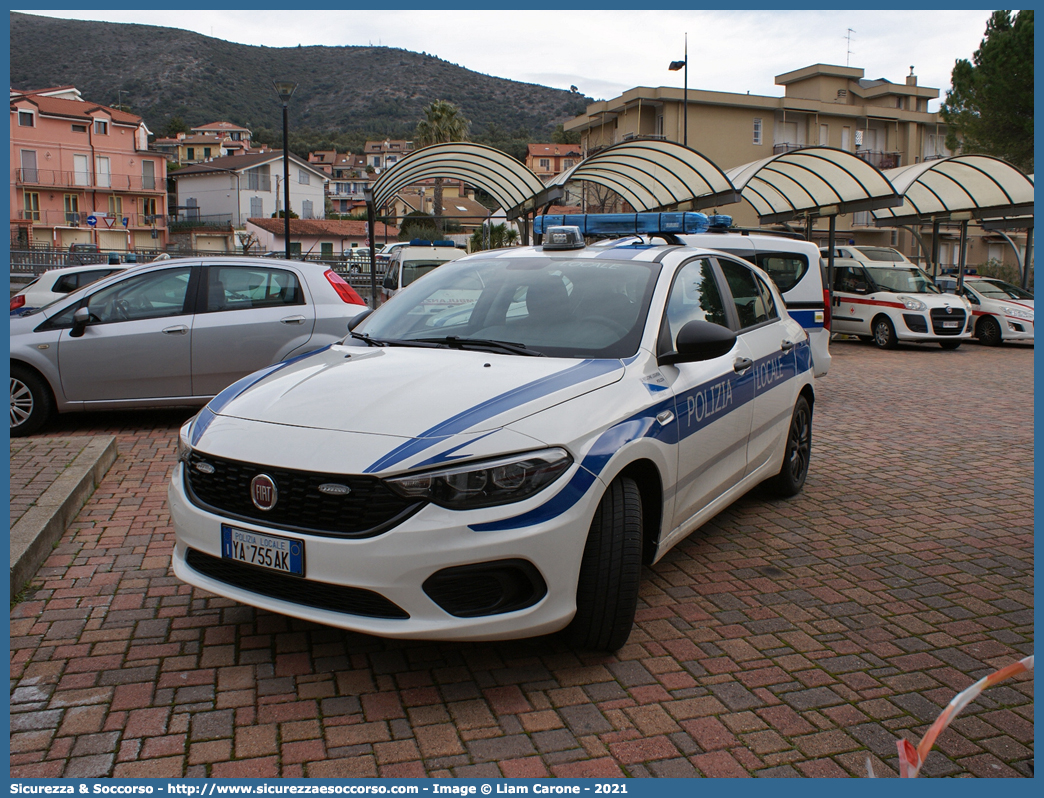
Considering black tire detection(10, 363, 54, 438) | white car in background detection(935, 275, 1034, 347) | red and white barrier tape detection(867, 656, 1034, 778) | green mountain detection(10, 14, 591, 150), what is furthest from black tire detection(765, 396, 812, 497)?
green mountain detection(10, 14, 591, 150)

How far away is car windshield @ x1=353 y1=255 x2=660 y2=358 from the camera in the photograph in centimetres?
396

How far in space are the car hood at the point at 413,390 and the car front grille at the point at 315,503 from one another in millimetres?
224

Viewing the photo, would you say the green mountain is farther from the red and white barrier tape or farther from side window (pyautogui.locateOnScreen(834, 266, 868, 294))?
the red and white barrier tape

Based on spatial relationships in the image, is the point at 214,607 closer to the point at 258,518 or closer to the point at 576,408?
the point at 258,518

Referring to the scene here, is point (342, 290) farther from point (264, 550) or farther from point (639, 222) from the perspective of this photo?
point (639, 222)

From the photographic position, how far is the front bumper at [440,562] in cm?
290

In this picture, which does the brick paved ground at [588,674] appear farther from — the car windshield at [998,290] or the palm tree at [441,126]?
the palm tree at [441,126]

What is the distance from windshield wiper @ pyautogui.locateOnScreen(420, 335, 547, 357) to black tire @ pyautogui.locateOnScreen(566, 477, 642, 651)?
2.64ft

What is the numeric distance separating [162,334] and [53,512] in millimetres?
3156

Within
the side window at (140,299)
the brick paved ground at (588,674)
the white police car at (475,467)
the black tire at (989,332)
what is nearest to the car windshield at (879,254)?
the black tire at (989,332)

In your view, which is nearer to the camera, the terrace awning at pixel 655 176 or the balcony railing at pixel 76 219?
the terrace awning at pixel 655 176

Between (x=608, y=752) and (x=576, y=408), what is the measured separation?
1.22 meters

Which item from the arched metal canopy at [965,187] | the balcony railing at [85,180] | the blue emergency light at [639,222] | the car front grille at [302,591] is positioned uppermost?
the balcony railing at [85,180]

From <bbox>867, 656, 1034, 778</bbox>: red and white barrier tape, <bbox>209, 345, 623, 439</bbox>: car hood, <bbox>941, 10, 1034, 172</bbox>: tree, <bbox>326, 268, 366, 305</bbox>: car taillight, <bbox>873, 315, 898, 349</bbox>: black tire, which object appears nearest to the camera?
<bbox>867, 656, 1034, 778</bbox>: red and white barrier tape
